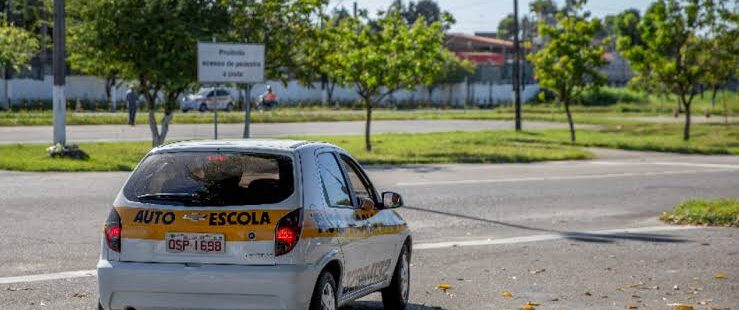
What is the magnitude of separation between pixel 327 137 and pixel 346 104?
124ft

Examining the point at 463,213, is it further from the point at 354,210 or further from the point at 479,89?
the point at 479,89

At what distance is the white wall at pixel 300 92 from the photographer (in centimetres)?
6644

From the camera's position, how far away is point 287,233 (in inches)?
325

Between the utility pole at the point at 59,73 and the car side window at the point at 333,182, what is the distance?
19.6 m

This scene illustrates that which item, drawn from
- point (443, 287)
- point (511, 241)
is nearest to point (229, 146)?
point (443, 287)

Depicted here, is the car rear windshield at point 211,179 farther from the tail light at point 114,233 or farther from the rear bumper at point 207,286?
the rear bumper at point 207,286

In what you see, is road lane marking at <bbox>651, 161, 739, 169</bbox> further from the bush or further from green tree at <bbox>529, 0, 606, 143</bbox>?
the bush

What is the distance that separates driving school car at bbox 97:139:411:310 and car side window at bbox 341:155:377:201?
2.69 feet

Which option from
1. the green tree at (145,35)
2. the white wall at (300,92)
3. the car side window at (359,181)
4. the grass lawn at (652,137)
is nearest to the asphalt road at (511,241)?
the car side window at (359,181)

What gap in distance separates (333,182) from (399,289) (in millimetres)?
1615

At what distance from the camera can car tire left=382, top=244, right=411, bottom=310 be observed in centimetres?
1040

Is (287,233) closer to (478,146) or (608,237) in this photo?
(608,237)

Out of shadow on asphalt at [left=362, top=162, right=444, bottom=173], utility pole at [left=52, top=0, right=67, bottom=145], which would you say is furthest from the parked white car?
utility pole at [left=52, top=0, right=67, bottom=145]

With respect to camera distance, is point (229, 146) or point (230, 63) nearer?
point (229, 146)
